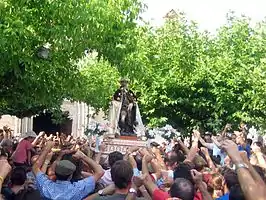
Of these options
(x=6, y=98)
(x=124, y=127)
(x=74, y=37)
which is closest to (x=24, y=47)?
(x=74, y=37)

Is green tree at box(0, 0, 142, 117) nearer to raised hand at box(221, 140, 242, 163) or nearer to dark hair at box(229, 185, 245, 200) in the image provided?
dark hair at box(229, 185, 245, 200)

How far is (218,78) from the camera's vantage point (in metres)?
32.6

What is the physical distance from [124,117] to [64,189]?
47.9 ft

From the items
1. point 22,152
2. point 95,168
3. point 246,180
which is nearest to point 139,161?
→ point 95,168

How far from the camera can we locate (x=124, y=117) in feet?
68.4

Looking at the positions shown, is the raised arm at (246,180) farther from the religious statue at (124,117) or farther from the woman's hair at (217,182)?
the religious statue at (124,117)

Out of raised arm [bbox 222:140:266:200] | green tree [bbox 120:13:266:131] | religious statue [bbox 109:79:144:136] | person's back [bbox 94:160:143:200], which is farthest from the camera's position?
green tree [bbox 120:13:266:131]

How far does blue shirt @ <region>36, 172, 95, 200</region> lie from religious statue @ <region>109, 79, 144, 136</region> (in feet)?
46.4

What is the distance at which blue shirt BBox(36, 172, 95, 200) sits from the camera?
6270 mm

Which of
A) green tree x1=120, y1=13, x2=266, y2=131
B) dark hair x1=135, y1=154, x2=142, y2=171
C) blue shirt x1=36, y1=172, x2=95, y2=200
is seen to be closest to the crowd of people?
blue shirt x1=36, y1=172, x2=95, y2=200

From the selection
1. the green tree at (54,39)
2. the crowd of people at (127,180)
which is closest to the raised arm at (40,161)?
the crowd of people at (127,180)

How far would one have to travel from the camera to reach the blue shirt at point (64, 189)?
627 centimetres

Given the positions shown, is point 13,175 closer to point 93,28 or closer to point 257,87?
point 93,28

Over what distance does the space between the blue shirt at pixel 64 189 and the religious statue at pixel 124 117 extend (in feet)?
46.4
